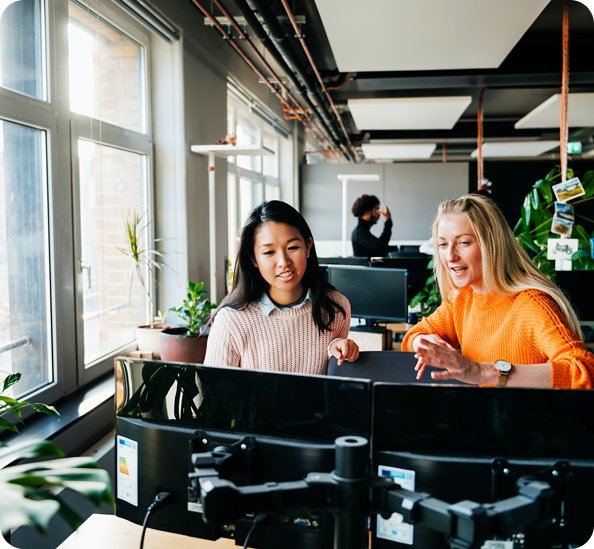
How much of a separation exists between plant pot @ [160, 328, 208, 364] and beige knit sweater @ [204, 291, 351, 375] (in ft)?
5.18

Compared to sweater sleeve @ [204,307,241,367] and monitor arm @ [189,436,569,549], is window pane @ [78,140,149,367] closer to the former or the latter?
sweater sleeve @ [204,307,241,367]

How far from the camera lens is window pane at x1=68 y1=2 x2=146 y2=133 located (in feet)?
10.3

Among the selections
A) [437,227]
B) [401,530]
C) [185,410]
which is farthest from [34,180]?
[401,530]

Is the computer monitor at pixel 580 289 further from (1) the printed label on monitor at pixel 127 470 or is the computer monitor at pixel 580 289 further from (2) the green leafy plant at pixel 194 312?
Result: (1) the printed label on monitor at pixel 127 470

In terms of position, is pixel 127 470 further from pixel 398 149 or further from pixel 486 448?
pixel 398 149

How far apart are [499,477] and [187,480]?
51 cm

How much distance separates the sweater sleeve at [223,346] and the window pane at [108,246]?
159 centimetres

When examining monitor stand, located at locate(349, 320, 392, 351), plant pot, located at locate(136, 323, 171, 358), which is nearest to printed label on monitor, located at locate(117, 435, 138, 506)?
plant pot, located at locate(136, 323, 171, 358)

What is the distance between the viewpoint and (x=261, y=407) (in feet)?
3.32

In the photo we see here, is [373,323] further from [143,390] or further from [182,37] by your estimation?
[143,390]

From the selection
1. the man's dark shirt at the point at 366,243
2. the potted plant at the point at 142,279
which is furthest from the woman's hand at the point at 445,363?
the man's dark shirt at the point at 366,243

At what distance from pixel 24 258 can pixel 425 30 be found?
2716 mm

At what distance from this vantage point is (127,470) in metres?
1.12

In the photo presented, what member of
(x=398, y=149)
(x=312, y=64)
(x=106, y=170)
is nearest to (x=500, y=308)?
(x=106, y=170)
